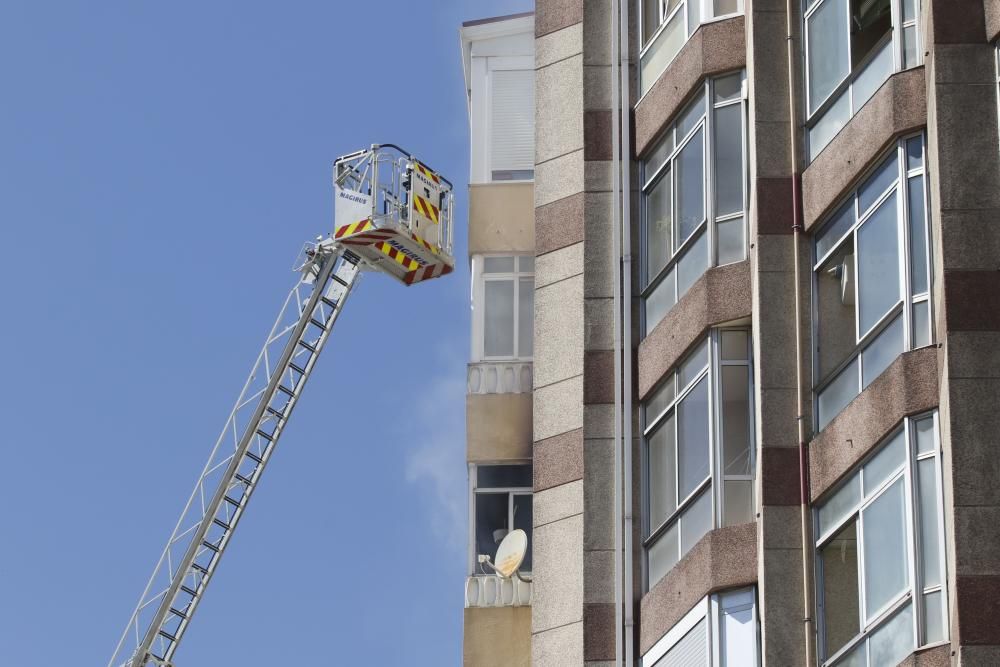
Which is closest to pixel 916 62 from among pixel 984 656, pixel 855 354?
pixel 855 354

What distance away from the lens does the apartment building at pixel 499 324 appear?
3266 centimetres

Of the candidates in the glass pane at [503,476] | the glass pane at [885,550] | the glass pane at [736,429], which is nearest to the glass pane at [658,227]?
the glass pane at [736,429]

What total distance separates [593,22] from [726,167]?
4.90 m

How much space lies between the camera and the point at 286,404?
48500 mm

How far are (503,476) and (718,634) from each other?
311 inches

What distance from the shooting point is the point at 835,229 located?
87.4 ft

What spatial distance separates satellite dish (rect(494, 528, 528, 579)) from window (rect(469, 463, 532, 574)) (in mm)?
1138

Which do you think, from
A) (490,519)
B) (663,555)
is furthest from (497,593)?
(663,555)

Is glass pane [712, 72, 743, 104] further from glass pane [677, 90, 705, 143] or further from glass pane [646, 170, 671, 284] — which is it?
glass pane [646, 170, 671, 284]

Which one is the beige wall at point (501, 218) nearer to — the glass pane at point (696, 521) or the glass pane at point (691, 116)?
the glass pane at point (691, 116)

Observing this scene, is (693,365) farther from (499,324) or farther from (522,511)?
(499,324)

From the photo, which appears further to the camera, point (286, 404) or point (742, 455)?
point (286, 404)

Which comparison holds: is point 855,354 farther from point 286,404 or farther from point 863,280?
point 286,404

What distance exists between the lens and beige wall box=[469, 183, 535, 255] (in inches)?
1396
